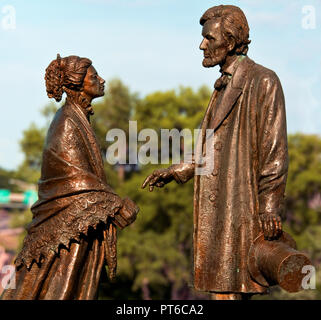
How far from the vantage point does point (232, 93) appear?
8.51 m

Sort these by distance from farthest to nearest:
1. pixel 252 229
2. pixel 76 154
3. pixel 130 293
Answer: pixel 130 293 → pixel 76 154 → pixel 252 229

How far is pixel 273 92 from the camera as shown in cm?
832

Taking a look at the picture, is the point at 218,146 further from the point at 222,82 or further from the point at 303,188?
the point at 303,188

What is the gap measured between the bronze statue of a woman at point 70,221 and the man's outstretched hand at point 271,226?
1365 millimetres

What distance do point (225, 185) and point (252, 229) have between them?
0.49 metres

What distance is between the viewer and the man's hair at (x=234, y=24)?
8531 millimetres

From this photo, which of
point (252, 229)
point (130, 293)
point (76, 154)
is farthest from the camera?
point (130, 293)

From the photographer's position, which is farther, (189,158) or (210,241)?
(189,158)

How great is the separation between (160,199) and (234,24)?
31.2 meters

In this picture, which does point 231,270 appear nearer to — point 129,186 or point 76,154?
point 76,154

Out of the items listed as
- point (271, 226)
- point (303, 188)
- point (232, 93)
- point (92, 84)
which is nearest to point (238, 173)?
point (271, 226)

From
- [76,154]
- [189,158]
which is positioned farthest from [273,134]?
[76,154]
